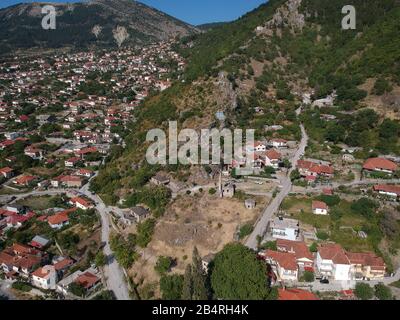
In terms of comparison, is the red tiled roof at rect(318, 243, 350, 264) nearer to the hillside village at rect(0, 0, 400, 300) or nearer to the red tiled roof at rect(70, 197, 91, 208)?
the hillside village at rect(0, 0, 400, 300)

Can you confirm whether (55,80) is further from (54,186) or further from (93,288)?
(93,288)

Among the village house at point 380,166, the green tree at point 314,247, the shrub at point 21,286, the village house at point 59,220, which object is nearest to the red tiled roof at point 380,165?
the village house at point 380,166

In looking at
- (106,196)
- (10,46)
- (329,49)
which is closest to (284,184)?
(106,196)

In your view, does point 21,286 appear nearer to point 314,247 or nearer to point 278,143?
point 314,247

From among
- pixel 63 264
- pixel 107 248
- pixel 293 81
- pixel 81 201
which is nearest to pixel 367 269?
pixel 107 248

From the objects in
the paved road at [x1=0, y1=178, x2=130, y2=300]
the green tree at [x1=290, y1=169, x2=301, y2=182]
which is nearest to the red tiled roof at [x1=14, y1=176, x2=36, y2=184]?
the paved road at [x1=0, y1=178, x2=130, y2=300]


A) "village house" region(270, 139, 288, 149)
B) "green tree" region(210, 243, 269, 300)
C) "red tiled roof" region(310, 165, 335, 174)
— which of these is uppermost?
"village house" region(270, 139, 288, 149)
